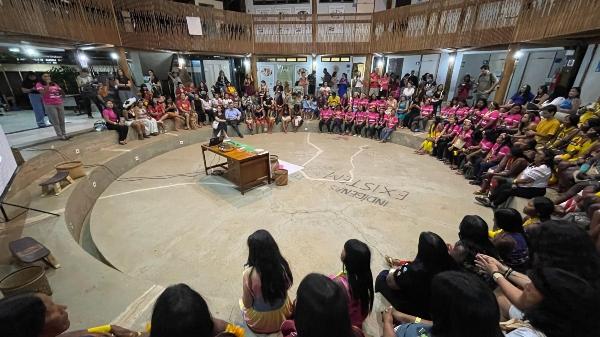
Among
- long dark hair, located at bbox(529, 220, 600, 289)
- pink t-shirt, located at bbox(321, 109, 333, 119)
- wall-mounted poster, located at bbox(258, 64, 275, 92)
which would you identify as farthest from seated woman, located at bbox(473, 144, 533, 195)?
wall-mounted poster, located at bbox(258, 64, 275, 92)

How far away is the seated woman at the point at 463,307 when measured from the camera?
3.08 feet

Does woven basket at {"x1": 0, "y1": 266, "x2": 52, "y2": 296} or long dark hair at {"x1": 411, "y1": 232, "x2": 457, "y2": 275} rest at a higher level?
long dark hair at {"x1": 411, "y1": 232, "x2": 457, "y2": 275}

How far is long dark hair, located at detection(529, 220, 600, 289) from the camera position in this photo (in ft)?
4.63

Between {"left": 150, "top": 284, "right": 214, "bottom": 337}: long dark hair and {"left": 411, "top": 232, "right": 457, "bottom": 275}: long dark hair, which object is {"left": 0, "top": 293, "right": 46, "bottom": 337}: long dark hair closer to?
{"left": 150, "top": 284, "right": 214, "bottom": 337}: long dark hair

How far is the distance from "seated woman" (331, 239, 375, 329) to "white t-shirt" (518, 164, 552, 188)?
340 cm

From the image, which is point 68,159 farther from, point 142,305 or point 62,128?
point 142,305

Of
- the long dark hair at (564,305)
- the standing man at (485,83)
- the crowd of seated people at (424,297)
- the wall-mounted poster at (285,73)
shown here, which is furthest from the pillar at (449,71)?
the long dark hair at (564,305)

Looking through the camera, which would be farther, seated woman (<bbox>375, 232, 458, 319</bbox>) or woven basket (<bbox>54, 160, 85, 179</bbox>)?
woven basket (<bbox>54, 160, 85, 179</bbox>)

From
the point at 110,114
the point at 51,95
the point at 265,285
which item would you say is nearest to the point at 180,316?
the point at 265,285

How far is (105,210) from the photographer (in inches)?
163

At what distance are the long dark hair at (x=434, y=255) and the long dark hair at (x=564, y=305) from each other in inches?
20.2

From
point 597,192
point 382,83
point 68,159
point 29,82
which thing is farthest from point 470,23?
point 29,82

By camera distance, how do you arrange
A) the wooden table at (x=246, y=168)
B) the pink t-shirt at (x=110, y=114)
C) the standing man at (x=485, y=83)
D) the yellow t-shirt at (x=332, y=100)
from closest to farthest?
1. the wooden table at (x=246, y=168)
2. the pink t-shirt at (x=110, y=114)
3. the standing man at (x=485, y=83)
4. the yellow t-shirt at (x=332, y=100)

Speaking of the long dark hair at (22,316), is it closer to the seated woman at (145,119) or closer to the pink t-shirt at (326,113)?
the seated woman at (145,119)
